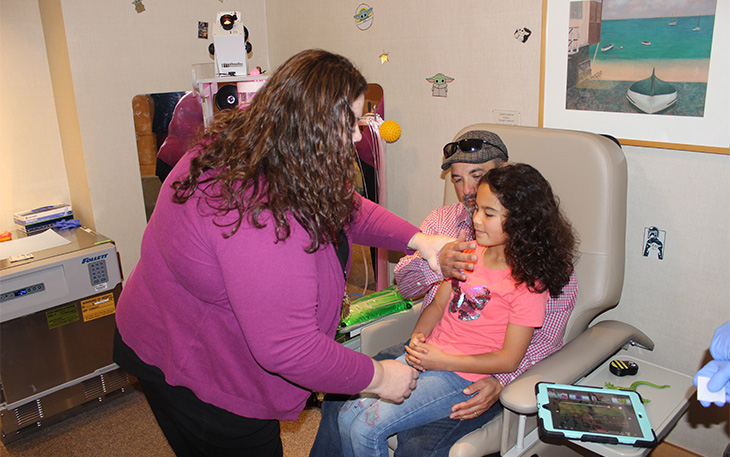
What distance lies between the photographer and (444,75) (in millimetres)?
2258

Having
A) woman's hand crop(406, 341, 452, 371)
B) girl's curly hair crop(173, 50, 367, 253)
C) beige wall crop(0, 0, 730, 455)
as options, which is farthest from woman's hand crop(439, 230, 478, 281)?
beige wall crop(0, 0, 730, 455)

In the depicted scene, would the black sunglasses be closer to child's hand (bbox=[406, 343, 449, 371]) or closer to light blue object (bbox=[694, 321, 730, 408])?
child's hand (bbox=[406, 343, 449, 371])

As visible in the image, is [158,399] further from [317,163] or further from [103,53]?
[103,53]

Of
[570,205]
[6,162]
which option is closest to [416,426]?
[570,205]

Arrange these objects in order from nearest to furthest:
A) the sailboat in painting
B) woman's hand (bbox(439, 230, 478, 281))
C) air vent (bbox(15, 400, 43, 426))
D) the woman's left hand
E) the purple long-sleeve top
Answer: the purple long-sleeve top → woman's hand (bbox(439, 230, 478, 281)) → the woman's left hand → the sailboat in painting → air vent (bbox(15, 400, 43, 426))

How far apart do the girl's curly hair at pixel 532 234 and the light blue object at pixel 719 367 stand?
1.45ft

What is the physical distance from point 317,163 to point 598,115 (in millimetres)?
1178

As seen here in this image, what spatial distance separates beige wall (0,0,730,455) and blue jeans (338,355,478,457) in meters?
0.77

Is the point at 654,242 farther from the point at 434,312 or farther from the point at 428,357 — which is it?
the point at 428,357

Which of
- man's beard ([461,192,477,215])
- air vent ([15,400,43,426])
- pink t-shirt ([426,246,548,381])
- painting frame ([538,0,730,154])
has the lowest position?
air vent ([15,400,43,426])

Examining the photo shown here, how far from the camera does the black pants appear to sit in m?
1.23

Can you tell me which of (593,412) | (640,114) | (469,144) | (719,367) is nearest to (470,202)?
(469,144)

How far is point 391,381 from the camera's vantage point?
1172 millimetres

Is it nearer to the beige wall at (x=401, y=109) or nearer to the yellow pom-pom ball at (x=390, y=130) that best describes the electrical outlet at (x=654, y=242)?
the beige wall at (x=401, y=109)
